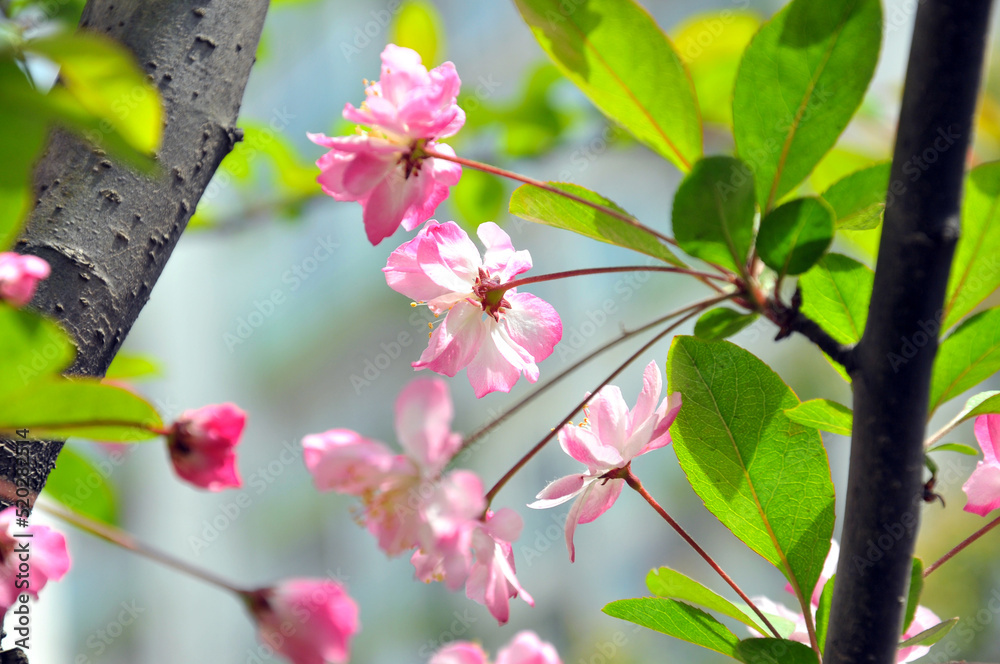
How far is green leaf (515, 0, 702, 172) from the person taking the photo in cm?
31

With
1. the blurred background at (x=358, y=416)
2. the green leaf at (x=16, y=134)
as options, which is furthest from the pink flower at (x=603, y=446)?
the blurred background at (x=358, y=416)

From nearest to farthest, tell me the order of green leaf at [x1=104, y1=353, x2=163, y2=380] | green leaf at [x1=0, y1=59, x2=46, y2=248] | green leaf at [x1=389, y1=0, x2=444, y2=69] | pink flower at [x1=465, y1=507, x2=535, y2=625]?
green leaf at [x1=0, y1=59, x2=46, y2=248], pink flower at [x1=465, y1=507, x2=535, y2=625], green leaf at [x1=104, y1=353, x2=163, y2=380], green leaf at [x1=389, y1=0, x2=444, y2=69]

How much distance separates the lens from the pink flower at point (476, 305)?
1.18 feet

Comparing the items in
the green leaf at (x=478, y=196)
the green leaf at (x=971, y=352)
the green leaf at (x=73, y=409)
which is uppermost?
the green leaf at (x=478, y=196)

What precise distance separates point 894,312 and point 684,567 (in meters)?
2.86

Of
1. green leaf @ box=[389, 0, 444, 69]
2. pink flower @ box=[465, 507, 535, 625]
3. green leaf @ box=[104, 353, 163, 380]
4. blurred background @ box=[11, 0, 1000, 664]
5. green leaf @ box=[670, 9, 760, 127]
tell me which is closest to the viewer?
pink flower @ box=[465, 507, 535, 625]

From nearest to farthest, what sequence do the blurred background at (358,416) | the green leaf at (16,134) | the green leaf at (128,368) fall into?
1. the green leaf at (16,134)
2. the green leaf at (128,368)
3. the blurred background at (358,416)

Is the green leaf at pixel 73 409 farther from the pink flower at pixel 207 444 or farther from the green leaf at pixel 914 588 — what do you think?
the green leaf at pixel 914 588

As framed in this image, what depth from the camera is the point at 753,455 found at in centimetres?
33

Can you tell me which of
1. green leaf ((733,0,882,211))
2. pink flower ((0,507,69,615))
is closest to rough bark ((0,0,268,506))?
pink flower ((0,507,69,615))

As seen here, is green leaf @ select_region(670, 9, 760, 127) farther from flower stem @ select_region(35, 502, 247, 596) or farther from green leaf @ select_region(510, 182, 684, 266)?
flower stem @ select_region(35, 502, 247, 596)

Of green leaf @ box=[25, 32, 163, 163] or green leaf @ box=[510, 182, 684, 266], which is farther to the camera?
green leaf @ box=[510, 182, 684, 266]

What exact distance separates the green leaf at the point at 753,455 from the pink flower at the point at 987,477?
0.29 feet

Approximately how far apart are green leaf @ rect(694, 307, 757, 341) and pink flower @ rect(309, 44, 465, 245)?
0.43 ft
